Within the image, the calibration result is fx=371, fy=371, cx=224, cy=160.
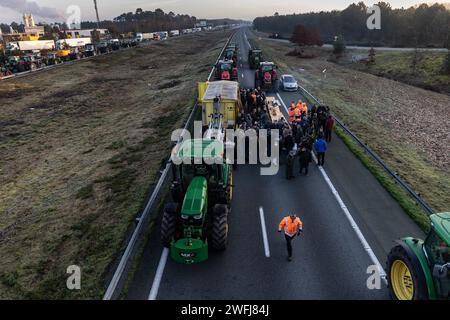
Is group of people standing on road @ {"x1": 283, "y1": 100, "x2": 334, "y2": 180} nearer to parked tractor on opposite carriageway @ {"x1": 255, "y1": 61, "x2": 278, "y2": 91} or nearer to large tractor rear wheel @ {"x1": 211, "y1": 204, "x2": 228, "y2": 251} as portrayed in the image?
large tractor rear wheel @ {"x1": 211, "y1": 204, "x2": 228, "y2": 251}

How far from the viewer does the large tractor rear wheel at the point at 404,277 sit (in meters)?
8.09

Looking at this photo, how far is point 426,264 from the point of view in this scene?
828 centimetres

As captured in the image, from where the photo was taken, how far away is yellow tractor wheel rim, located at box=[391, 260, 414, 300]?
897 cm

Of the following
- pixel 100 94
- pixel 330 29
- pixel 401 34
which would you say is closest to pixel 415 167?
pixel 100 94

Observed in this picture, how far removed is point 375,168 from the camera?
1734cm

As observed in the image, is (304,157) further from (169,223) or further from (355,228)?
(169,223)

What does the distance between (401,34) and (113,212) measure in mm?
92009

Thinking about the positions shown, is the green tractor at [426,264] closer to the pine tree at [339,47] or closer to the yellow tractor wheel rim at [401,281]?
the yellow tractor wheel rim at [401,281]

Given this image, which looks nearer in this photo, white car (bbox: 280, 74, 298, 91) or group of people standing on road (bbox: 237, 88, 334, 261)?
group of people standing on road (bbox: 237, 88, 334, 261)

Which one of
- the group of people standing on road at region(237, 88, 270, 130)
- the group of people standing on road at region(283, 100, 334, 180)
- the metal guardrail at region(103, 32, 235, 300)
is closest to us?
the metal guardrail at region(103, 32, 235, 300)

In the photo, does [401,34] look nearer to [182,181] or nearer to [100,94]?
[100,94]

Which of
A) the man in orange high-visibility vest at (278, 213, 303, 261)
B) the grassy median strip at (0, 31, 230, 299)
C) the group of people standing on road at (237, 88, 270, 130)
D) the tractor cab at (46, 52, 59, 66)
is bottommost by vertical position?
the grassy median strip at (0, 31, 230, 299)

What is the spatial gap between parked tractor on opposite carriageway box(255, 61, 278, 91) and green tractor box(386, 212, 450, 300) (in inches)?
1024

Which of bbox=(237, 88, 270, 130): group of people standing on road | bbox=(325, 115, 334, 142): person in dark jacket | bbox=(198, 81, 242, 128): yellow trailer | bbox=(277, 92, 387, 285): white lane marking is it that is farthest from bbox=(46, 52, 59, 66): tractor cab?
bbox=(277, 92, 387, 285): white lane marking
